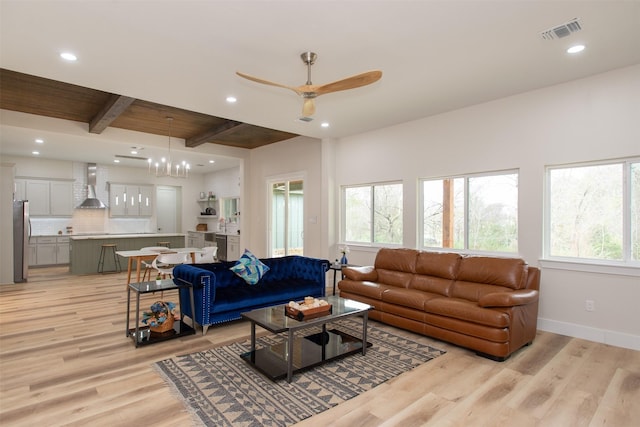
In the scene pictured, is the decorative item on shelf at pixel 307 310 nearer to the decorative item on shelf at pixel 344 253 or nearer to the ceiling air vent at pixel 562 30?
the decorative item on shelf at pixel 344 253

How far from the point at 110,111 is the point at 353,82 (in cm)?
391

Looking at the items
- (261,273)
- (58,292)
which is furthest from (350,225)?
(58,292)

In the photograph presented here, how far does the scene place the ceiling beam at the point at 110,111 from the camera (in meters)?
4.63

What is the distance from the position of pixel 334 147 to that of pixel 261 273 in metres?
3.08

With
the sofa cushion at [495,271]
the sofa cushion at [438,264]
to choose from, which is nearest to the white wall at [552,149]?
the sofa cushion at [495,271]

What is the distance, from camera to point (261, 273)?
15.5 ft

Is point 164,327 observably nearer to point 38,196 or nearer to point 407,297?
point 407,297

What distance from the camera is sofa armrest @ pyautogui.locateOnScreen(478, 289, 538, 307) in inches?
130

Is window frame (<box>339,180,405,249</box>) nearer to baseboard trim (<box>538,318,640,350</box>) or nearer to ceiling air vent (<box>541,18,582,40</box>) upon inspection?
baseboard trim (<box>538,318,640,350</box>)

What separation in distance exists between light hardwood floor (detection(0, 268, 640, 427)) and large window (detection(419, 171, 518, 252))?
1.28 m

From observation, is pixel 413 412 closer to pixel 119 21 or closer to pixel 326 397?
pixel 326 397

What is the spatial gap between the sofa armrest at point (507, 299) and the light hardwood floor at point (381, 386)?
0.54 m

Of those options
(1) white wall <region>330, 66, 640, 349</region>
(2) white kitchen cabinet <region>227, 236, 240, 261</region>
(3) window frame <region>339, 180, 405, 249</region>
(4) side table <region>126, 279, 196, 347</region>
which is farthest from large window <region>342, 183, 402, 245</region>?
(2) white kitchen cabinet <region>227, 236, 240, 261</region>

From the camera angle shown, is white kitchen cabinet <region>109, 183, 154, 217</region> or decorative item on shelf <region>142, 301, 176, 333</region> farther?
white kitchen cabinet <region>109, 183, 154, 217</region>
